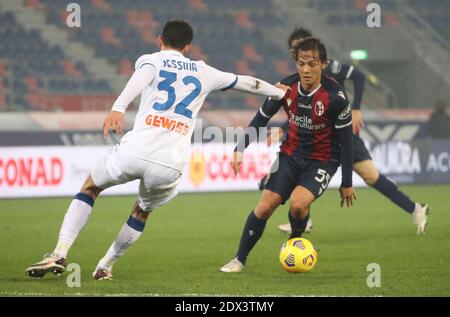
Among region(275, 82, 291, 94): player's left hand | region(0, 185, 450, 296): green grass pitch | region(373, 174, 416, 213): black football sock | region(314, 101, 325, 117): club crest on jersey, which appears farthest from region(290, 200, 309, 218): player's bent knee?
region(373, 174, 416, 213): black football sock

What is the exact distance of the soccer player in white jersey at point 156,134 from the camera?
7047mm

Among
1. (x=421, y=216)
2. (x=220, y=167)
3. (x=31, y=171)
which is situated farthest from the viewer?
(x=220, y=167)

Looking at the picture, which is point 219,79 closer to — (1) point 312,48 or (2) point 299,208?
(1) point 312,48

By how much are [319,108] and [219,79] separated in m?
1.06

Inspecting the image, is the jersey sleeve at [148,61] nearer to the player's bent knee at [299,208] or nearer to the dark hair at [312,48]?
the dark hair at [312,48]

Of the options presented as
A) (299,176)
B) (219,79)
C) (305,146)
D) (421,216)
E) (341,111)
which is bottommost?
(421,216)

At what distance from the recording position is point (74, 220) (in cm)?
720

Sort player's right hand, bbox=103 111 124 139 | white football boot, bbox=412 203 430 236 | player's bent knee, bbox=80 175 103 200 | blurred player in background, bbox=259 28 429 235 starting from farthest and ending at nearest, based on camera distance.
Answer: white football boot, bbox=412 203 430 236
blurred player in background, bbox=259 28 429 235
player's bent knee, bbox=80 175 103 200
player's right hand, bbox=103 111 124 139

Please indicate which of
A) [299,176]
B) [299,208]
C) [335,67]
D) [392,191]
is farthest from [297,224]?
[392,191]

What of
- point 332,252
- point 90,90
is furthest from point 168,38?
point 90,90

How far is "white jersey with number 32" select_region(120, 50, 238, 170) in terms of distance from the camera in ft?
23.1

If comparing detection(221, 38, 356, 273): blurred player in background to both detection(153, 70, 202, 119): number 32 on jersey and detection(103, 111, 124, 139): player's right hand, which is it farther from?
detection(103, 111, 124, 139): player's right hand

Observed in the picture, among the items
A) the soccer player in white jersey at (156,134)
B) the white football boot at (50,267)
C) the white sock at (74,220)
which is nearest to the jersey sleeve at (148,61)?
the soccer player in white jersey at (156,134)

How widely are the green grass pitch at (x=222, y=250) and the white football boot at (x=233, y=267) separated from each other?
9 centimetres
